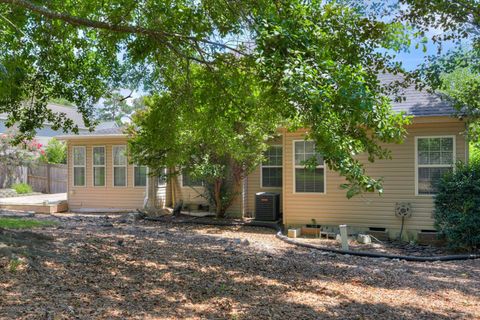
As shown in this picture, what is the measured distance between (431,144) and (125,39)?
308 inches

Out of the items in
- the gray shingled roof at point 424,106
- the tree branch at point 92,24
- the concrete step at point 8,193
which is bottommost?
the concrete step at point 8,193

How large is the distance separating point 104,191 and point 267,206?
23.3 feet

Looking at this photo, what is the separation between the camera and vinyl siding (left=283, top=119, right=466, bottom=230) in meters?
11.2

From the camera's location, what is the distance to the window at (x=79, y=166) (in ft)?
57.6

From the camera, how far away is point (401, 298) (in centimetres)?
562

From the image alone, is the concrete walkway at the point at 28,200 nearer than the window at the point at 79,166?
No

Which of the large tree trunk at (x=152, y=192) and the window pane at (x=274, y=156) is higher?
the window pane at (x=274, y=156)

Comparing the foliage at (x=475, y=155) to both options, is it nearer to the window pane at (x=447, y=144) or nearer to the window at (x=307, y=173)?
the window pane at (x=447, y=144)

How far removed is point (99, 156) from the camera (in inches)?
683

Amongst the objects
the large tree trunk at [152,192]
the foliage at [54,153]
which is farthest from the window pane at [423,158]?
the foliage at [54,153]

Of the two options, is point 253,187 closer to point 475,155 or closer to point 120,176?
point 120,176

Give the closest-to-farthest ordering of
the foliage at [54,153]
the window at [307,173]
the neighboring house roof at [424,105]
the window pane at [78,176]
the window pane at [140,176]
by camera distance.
A: the neighboring house roof at [424,105]
the window at [307,173]
the window pane at [140,176]
the window pane at [78,176]
the foliage at [54,153]

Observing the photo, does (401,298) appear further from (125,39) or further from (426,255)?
(125,39)

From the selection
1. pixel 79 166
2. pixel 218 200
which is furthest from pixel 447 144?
pixel 79 166
